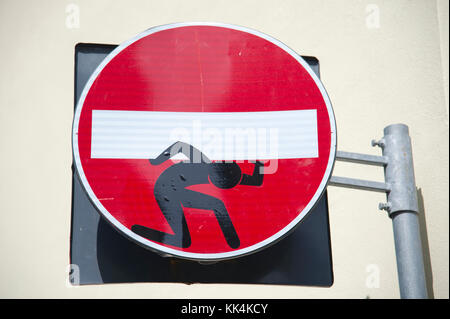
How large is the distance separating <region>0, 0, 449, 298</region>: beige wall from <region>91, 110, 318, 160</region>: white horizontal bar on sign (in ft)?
2.78

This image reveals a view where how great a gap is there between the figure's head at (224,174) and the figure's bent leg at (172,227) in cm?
21

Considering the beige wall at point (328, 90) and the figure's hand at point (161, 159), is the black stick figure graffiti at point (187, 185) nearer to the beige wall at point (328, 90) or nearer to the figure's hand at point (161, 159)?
the figure's hand at point (161, 159)

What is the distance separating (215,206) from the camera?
3283 millimetres

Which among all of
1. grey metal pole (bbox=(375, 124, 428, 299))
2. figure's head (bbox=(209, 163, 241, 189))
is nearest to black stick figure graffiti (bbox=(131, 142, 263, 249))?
figure's head (bbox=(209, 163, 241, 189))

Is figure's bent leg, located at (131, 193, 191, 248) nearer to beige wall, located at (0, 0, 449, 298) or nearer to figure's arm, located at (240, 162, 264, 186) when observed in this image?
figure's arm, located at (240, 162, 264, 186)

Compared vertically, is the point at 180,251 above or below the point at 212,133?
below

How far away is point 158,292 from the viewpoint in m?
3.95

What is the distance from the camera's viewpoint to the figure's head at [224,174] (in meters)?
3.33

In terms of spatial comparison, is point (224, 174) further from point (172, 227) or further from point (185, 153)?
point (172, 227)

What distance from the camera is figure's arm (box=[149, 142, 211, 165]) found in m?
3.36

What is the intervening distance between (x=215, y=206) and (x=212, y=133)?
0.38 meters

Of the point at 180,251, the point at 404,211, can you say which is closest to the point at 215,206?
the point at 180,251

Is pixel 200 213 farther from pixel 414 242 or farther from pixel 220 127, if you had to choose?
pixel 414 242
